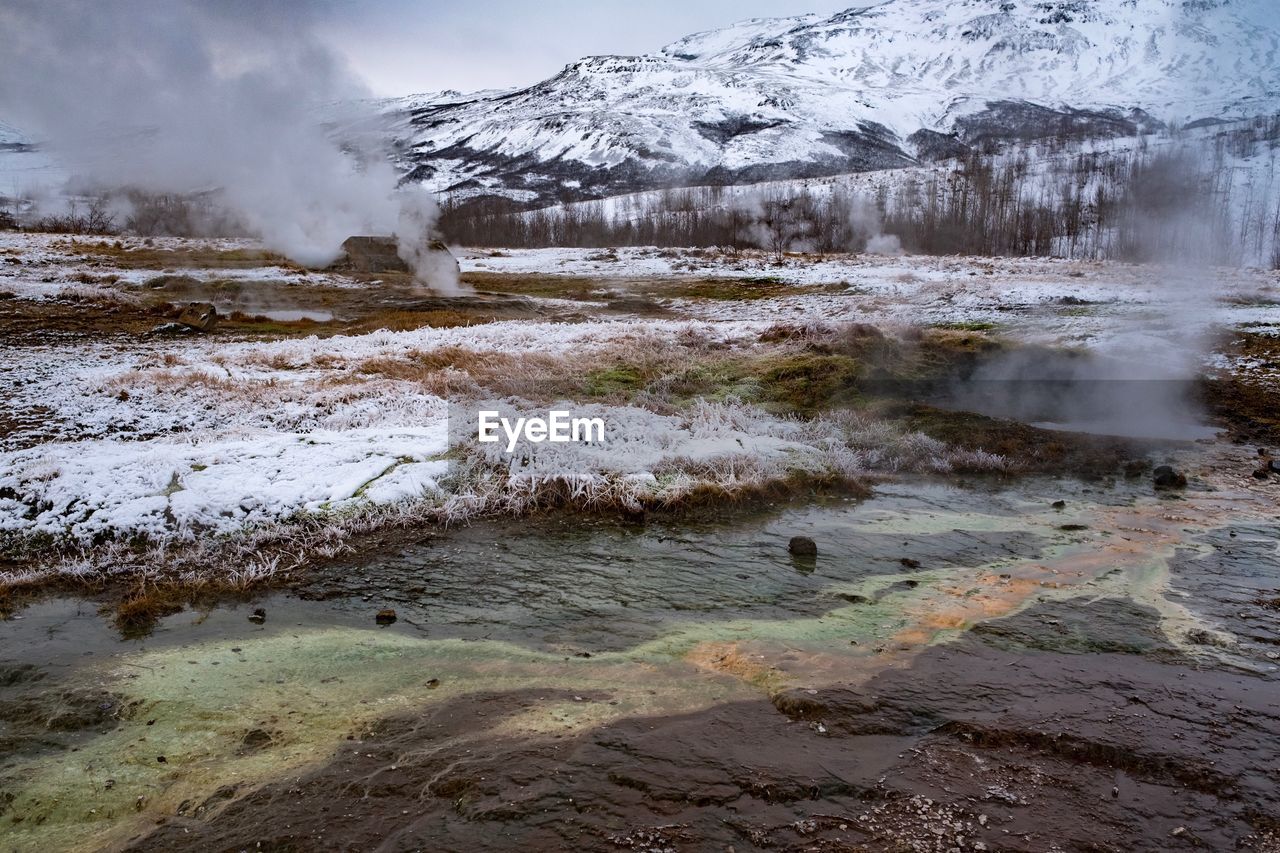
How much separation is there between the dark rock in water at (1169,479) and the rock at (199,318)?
925 inches

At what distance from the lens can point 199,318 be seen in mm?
→ 22688

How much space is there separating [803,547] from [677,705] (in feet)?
10.9

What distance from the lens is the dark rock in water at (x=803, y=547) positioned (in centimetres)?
794

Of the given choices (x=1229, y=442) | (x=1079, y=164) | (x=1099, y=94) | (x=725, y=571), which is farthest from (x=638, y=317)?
(x=1099, y=94)

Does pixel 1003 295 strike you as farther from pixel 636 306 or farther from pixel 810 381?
pixel 810 381

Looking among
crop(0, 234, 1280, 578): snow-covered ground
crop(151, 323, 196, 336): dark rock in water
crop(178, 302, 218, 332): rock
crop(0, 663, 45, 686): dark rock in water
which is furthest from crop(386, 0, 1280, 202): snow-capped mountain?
crop(0, 663, 45, 686): dark rock in water

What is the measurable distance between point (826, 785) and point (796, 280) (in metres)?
33.9

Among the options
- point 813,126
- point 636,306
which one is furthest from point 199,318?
point 813,126

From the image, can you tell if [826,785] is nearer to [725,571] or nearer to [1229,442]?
[725,571]

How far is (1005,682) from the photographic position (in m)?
5.27

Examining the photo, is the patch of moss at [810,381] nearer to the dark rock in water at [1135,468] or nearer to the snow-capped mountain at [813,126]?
the dark rock in water at [1135,468]

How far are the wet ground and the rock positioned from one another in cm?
1791

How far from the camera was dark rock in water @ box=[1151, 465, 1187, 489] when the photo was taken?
1023 centimetres

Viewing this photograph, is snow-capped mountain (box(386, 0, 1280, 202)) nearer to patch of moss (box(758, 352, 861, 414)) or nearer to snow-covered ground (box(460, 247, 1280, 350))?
snow-covered ground (box(460, 247, 1280, 350))
